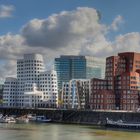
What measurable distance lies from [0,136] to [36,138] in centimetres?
972

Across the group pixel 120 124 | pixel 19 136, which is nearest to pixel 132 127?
pixel 120 124

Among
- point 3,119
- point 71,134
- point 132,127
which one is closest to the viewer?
point 71,134

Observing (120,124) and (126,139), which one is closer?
(126,139)

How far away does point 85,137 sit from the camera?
12388 cm

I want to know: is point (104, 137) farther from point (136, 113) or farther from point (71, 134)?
point (136, 113)

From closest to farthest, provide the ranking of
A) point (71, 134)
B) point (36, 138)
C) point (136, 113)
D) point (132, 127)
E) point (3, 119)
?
point (36, 138) < point (71, 134) < point (132, 127) < point (136, 113) < point (3, 119)

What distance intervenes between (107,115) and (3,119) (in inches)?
1698

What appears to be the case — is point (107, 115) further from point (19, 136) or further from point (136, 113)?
point (19, 136)

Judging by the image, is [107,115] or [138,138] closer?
[138,138]

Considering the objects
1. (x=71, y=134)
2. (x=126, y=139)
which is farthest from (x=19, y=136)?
(x=126, y=139)

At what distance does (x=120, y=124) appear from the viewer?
551 ft

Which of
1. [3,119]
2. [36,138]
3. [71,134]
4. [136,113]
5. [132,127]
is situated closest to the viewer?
[36,138]

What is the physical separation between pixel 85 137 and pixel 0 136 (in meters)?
21.7

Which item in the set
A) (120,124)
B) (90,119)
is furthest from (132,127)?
(90,119)
